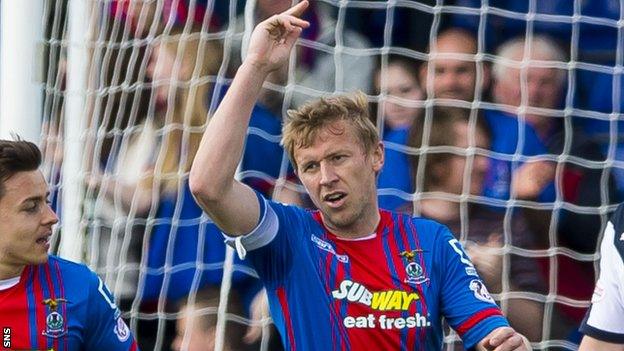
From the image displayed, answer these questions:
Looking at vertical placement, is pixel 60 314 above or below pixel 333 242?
below

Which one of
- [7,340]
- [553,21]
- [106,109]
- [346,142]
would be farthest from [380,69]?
[7,340]

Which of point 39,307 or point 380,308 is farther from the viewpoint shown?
point 39,307

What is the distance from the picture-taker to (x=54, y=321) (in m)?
3.43

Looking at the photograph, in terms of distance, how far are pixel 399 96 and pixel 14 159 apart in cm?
156

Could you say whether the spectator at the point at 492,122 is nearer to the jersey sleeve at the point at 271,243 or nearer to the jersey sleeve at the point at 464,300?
the jersey sleeve at the point at 464,300

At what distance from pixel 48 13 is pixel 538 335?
1952 mm

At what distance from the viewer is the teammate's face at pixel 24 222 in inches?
135

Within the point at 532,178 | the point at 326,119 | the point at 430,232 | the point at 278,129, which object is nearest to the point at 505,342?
the point at 430,232

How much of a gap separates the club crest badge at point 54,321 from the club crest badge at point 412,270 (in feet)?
2.76

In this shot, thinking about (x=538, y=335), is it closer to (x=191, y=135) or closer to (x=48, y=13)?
(x=191, y=135)

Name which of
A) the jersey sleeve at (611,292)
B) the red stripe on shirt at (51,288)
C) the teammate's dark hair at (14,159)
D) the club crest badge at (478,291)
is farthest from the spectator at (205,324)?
the jersey sleeve at (611,292)

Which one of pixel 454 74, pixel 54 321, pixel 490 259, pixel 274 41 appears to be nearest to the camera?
pixel 274 41

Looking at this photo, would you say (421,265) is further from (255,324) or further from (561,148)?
(561,148)

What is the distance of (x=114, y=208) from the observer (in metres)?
4.79
